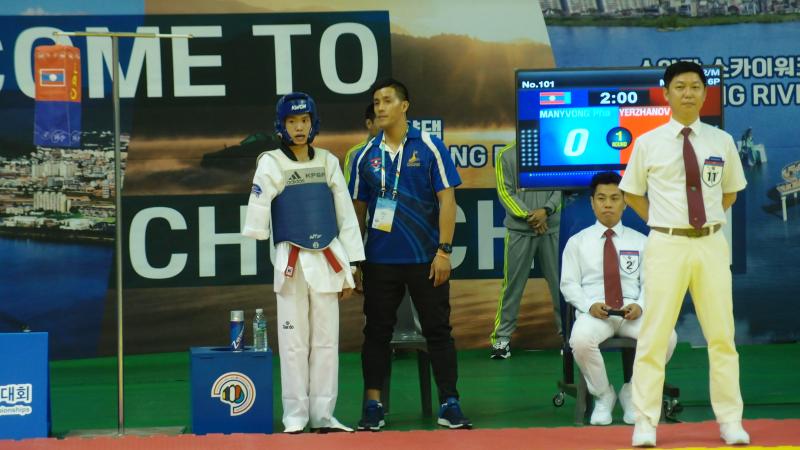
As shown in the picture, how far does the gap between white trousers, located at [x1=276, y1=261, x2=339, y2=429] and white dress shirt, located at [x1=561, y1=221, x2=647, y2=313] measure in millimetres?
1328

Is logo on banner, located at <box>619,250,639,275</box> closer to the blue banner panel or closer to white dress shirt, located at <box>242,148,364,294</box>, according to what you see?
white dress shirt, located at <box>242,148,364,294</box>

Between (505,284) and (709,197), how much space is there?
12.1 ft

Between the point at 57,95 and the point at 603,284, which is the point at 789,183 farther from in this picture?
the point at 57,95

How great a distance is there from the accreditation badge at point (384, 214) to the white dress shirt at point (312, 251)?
0.12 meters

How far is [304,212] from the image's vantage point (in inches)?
244

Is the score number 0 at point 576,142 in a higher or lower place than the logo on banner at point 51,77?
lower

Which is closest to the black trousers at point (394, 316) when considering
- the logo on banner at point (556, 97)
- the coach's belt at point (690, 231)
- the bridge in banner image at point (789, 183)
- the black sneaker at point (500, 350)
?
the logo on banner at point (556, 97)

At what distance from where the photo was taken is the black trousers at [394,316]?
6387 millimetres

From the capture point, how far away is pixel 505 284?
9.02 m

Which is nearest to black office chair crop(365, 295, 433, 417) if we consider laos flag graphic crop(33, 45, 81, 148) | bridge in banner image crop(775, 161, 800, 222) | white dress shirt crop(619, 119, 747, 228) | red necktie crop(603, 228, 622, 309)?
red necktie crop(603, 228, 622, 309)

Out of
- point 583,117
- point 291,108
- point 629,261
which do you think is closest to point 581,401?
point 629,261

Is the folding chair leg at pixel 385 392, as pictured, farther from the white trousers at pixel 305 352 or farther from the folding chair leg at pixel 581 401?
the folding chair leg at pixel 581 401

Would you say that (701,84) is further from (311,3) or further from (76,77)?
(311,3)

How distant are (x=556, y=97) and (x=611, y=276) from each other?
1013 mm
